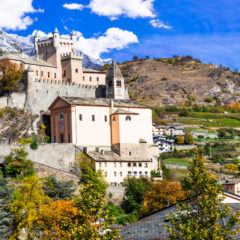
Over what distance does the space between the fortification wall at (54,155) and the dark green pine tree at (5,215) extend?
1574 centimetres

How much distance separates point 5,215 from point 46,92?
41.0 m

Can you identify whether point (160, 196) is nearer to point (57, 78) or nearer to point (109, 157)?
point (109, 157)

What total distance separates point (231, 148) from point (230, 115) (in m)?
41.0

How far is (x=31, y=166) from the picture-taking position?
67.5m

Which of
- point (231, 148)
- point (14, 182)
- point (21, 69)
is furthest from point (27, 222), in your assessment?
point (231, 148)

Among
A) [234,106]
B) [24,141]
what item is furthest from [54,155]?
[234,106]

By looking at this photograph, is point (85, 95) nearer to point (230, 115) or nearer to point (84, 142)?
point (84, 142)

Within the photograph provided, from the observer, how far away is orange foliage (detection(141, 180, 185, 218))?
61750 millimetres

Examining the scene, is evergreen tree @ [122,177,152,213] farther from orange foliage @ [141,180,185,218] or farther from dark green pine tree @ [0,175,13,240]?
dark green pine tree @ [0,175,13,240]

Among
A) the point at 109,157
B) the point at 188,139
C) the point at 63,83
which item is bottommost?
the point at 109,157

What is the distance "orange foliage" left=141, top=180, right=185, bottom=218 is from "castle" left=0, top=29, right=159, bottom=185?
802 cm

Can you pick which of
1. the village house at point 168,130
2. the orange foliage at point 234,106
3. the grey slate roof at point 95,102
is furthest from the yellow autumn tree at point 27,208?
the orange foliage at point 234,106

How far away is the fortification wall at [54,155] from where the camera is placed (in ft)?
231

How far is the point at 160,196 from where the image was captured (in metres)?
63.2
